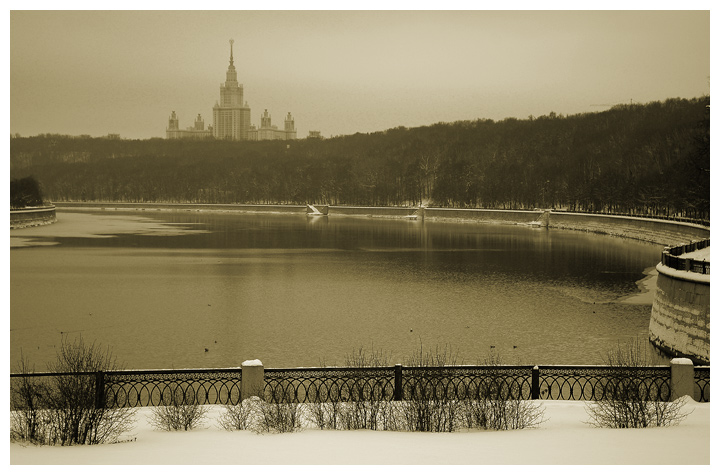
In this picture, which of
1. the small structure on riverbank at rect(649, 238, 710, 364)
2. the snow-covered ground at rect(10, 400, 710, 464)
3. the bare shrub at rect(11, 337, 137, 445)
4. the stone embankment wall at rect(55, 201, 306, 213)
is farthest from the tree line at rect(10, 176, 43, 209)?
the snow-covered ground at rect(10, 400, 710, 464)

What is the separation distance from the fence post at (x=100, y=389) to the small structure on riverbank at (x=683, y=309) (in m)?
12.5

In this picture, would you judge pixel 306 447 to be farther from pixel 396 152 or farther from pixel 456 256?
pixel 396 152

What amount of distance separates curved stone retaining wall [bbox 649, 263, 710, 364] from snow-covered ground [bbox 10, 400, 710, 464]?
7974mm

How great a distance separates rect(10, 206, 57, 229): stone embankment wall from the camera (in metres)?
80.3

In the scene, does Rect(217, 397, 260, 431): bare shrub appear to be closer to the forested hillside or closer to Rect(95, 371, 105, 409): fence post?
Rect(95, 371, 105, 409): fence post

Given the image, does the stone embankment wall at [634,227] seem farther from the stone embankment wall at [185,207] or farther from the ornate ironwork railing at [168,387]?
the stone embankment wall at [185,207]

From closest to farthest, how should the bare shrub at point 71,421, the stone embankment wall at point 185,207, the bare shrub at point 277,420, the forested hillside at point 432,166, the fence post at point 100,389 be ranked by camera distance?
the bare shrub at point 71,421 < the bare shrub at point 277,420 < the fence post at point 100,389 < the forested hillside at point 432,166 < the stone embankment wall at point 185,207

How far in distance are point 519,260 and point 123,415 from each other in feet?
121

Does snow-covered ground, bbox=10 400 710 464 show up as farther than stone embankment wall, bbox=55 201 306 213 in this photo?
No

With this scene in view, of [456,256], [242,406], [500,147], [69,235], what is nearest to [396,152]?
[500,147]

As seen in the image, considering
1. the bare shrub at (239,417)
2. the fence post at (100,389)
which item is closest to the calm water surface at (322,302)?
the bare shrub at (239,417)

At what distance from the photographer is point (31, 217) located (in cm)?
8400

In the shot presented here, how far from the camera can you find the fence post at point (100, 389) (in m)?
10.3

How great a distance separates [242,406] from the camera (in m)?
10.6
